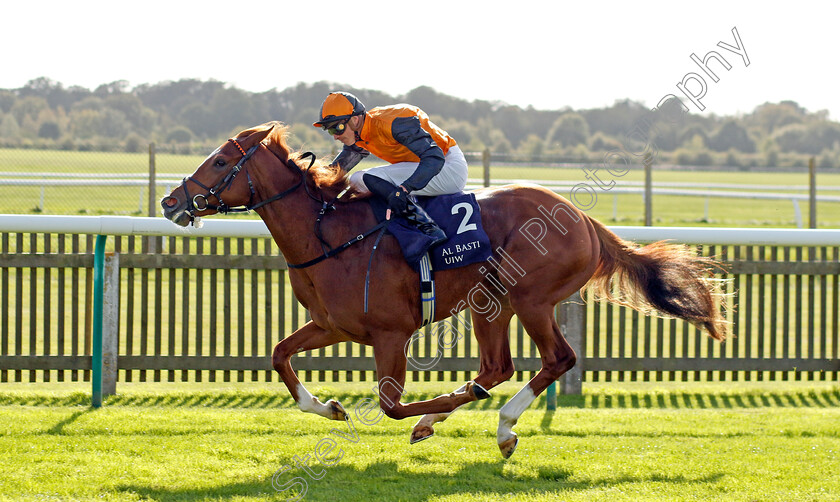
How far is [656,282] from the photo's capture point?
5043mm

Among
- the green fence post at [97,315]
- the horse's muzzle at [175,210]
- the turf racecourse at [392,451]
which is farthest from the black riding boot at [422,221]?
the green fence post at [97,315]

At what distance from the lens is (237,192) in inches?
171

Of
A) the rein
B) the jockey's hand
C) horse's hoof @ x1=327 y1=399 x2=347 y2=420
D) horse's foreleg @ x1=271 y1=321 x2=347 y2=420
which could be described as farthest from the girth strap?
horse's hoof @ x1=327 y1=399 x2=347 y2=420

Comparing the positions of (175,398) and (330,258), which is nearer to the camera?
(330,258)

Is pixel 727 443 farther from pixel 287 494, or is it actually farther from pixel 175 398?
pixel 175 398

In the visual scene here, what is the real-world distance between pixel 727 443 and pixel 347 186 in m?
2.81

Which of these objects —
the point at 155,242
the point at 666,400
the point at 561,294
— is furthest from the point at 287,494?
the point at 666,400

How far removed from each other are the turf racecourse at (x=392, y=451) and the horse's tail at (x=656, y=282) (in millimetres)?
818

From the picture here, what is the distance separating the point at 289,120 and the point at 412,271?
4713 cm

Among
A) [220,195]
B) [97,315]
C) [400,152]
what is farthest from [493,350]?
[97,315]

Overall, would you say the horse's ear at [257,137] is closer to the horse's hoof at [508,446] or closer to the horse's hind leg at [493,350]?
the horse's hind leg at [493,350]

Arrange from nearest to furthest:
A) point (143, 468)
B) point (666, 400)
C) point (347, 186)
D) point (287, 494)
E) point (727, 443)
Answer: point (287, 494)
point (143, 468)
point (347, 186)
point (727, 443)
point (666, 400)

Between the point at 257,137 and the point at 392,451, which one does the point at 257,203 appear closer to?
the point at 257,137

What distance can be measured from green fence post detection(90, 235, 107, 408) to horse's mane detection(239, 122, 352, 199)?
6.41ft
